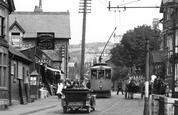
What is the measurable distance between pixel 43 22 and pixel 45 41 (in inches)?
337

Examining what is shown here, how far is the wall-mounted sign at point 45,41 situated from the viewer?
57088mm

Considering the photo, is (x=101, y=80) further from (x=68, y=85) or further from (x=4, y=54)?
(x=4, y=54)

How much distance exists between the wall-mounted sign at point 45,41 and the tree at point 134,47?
28221 millimetres

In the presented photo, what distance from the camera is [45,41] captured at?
59.0m

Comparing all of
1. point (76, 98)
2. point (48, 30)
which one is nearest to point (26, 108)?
point (76, 98)

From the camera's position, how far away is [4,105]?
28438mm

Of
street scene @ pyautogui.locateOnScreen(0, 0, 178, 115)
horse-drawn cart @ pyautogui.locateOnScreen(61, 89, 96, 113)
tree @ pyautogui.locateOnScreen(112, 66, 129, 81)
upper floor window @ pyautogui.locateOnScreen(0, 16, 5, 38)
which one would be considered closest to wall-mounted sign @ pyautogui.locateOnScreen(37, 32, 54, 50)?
street scene @ pyautogui.locateOnScreen(0, 0, 178, 115)

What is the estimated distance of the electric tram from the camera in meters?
44.2

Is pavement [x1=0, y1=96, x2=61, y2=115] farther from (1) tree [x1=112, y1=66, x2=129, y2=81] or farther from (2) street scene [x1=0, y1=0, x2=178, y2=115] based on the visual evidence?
(1) tree [x1=112, y1=66, x2=129, y2=81]

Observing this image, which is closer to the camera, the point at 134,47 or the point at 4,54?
the point at 4,54

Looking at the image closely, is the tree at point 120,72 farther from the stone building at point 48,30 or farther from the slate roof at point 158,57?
the stone building at point 48,30

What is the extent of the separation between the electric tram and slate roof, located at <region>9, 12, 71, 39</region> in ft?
63.8

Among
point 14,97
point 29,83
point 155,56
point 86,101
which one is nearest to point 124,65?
point 155,56

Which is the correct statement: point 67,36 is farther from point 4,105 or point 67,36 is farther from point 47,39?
point 4,105
